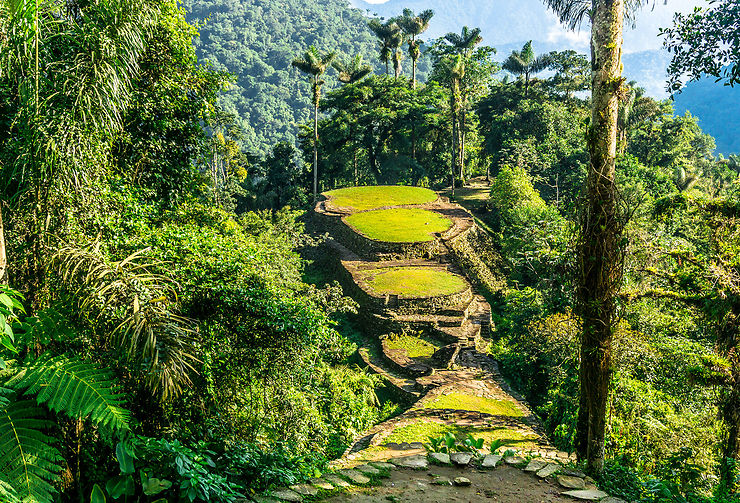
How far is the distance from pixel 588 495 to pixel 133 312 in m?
4.29

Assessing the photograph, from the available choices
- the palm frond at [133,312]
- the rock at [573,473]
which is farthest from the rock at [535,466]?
the palm frond at [133,312]

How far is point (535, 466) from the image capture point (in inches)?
218

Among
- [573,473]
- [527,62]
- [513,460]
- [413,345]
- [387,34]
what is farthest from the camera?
[387,34]

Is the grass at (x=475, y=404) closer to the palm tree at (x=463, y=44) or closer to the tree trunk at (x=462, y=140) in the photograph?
the tree trunk at (x=462, y=140)

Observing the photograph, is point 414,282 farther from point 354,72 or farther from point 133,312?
point 354,72

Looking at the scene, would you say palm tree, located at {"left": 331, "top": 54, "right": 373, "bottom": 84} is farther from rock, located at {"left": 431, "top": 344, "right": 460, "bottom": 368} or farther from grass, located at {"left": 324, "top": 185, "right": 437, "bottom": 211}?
rock, located at {"left": 431, "top": 344, "right": 460, "bottom": 368}

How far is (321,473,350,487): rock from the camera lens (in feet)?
14.8


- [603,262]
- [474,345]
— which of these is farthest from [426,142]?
[603,262]

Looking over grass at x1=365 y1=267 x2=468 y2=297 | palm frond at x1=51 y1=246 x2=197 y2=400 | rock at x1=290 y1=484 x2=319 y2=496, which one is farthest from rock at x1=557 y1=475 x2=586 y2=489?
grass at x1=365 y1=267 x2=468 y2=297

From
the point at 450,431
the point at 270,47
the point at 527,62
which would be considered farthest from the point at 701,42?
the point at 270,47

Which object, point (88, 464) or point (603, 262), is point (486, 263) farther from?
point (88, 464)

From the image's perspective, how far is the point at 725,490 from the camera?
511cm

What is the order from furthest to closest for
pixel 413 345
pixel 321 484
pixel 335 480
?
pixel 413 345, pixel 335 480, pixel 321 484

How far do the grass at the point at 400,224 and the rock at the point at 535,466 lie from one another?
1481cm
